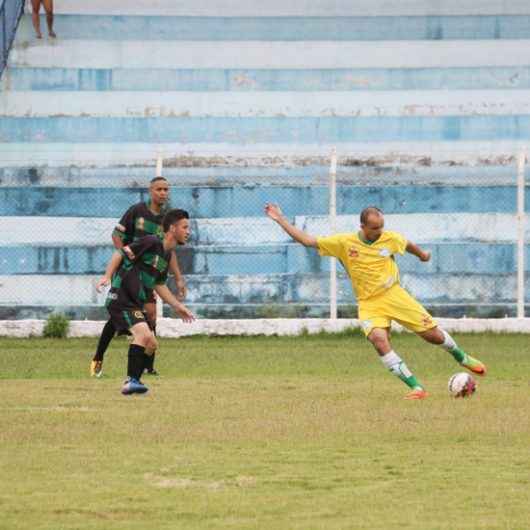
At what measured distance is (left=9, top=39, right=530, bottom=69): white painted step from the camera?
28.6 metres

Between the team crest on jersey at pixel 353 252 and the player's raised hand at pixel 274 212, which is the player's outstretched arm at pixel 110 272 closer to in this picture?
the player's raised hand at pixel 274 212

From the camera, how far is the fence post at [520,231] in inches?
917

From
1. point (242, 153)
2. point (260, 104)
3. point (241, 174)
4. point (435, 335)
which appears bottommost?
point (435, 335)

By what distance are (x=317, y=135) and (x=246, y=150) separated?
1172 millimetres

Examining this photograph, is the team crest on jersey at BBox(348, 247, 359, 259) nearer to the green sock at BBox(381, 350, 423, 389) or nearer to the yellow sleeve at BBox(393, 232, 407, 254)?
the yellow sleeve at BBox(393, 232, 407, 254)

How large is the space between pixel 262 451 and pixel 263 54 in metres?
18.6

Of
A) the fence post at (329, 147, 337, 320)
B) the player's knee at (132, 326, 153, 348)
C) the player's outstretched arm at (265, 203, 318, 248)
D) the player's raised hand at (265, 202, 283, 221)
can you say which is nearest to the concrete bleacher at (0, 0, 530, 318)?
the fence post at (329, 147, 337, 320)

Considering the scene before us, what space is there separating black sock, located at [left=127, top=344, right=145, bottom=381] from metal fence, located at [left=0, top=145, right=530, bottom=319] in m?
8.95

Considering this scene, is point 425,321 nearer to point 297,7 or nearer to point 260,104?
point 260,104

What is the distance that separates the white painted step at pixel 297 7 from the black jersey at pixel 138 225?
12.8 meters

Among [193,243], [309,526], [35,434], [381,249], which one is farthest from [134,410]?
[193,243]

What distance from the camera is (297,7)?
29672 millimetres

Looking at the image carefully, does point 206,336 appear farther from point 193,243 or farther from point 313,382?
point 313,382

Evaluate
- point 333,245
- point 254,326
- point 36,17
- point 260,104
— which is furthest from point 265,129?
point 333,245
